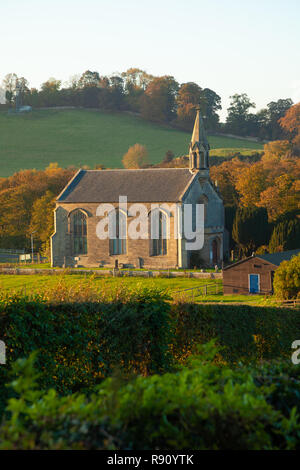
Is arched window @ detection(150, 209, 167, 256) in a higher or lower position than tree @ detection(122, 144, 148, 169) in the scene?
lower

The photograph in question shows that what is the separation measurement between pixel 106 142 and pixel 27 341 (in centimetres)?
11219

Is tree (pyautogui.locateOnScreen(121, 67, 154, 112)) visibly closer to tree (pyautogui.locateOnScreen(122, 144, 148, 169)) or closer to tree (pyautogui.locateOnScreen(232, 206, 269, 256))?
tree (pyautogui.locateOnScreen(122, 144, 148, 169))

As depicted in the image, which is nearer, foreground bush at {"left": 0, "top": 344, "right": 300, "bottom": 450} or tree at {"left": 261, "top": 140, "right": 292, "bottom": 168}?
foreground bush at {"left": 0, "top": 344, "right": 300, "bottom": 450}

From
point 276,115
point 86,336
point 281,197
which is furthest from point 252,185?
point 276,115

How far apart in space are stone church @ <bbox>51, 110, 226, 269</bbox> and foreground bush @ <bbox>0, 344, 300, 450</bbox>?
49874 mm

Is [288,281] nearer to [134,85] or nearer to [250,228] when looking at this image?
[250,228]

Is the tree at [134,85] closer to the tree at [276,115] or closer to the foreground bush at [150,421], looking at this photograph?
the tree at [276,115]

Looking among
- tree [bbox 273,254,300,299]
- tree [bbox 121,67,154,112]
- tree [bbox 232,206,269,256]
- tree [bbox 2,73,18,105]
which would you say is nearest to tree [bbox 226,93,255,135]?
tree [bbox 121,67,154,112]

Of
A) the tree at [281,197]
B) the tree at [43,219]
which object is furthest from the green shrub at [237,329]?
the tree at [43,219]

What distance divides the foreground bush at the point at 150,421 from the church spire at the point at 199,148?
5365 centimetres

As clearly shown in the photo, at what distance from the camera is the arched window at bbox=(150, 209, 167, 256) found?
5653 centimetres

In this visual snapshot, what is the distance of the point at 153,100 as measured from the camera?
137 metres

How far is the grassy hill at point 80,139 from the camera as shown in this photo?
111 meters

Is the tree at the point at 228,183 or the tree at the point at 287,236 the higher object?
the tree at the point at 228,183
